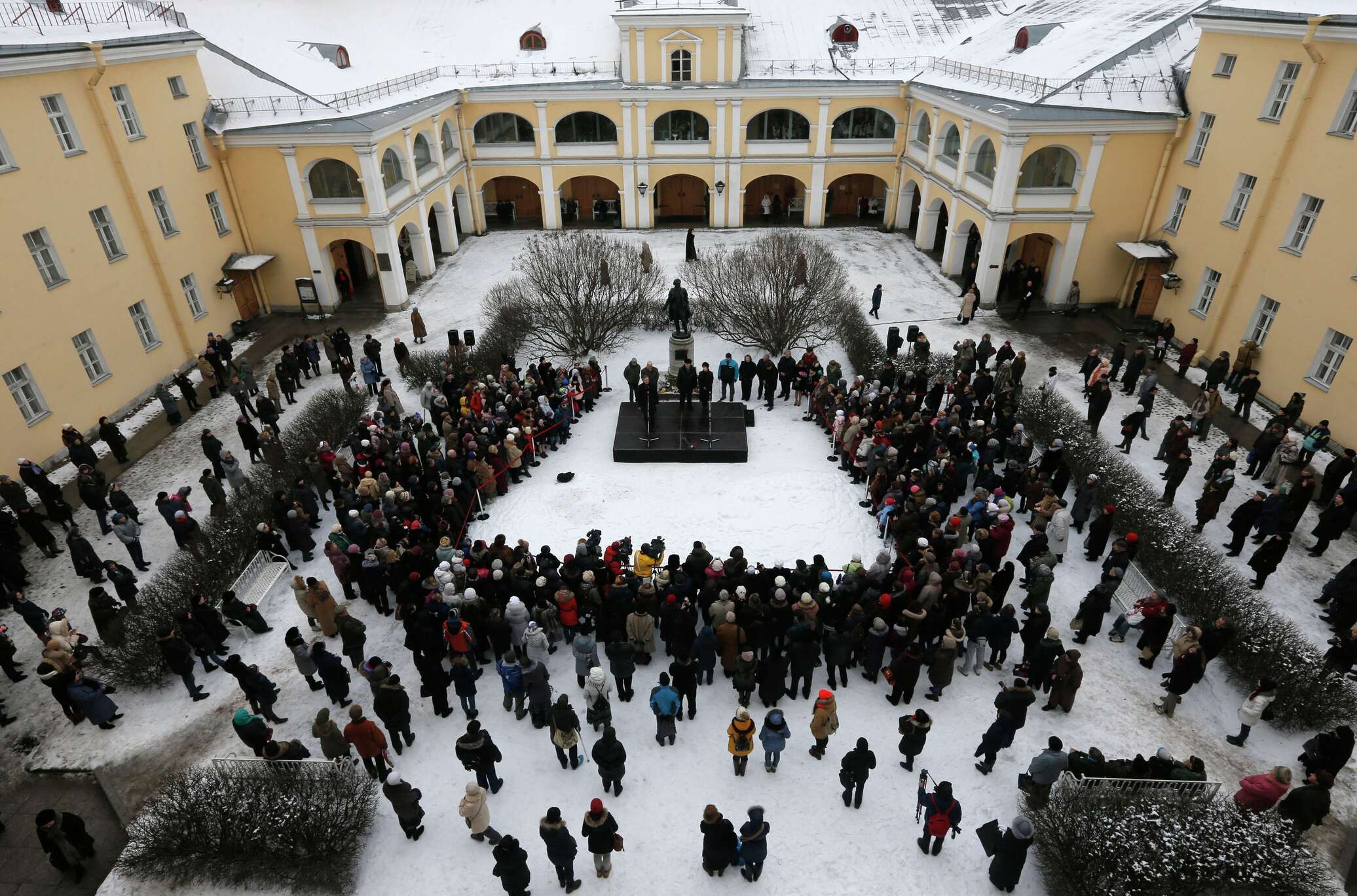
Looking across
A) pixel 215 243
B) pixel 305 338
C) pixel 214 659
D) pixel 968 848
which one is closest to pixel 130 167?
pixel 215 243

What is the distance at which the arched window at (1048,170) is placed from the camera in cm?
2411

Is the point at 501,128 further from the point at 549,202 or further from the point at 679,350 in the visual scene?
the point at 679,350

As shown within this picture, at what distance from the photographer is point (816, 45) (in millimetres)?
32000

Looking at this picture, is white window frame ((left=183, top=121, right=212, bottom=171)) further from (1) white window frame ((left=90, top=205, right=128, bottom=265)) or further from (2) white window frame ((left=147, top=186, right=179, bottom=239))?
(1) white window frame ((left=90, top=205, right=128, bottom=265))

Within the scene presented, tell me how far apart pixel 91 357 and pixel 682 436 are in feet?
46.8

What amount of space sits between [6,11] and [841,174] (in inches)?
1055

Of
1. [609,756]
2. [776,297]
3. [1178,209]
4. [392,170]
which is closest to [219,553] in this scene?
[609,756]

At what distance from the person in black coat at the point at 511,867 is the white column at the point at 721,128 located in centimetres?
2917

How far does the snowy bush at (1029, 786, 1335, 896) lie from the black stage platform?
32.3 ft

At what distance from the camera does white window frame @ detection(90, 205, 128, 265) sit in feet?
60.5

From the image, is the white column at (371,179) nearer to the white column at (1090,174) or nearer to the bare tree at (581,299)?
the bare tree at (581,299)

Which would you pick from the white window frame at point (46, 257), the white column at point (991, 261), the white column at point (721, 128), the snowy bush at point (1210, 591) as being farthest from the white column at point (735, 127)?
the white window frame at point (46, 257)

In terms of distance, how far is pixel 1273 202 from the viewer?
1842cm

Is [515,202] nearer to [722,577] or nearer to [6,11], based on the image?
[6,11]
